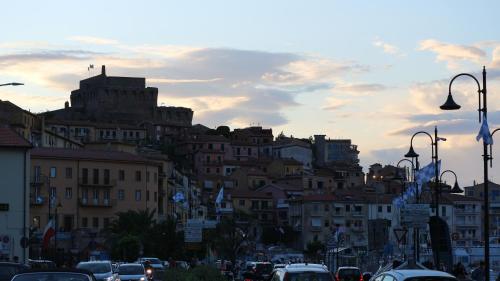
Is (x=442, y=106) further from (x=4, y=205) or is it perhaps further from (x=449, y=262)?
(x=4, y=205)

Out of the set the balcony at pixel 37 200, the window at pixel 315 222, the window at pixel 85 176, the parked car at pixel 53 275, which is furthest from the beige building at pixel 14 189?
the window at pixel 315 222

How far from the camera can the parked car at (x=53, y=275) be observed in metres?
21.3

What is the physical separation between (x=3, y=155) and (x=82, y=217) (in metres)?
51.7

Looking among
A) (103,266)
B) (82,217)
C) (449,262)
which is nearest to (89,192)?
(82,217)

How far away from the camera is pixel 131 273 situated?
47.4m

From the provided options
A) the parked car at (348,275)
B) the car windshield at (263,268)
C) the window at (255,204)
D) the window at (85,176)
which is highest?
the window at (85,176)

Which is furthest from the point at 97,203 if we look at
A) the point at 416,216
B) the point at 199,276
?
the point at 416,216

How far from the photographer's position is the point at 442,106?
1503 inches

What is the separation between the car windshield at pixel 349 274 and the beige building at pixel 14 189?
90.0ft

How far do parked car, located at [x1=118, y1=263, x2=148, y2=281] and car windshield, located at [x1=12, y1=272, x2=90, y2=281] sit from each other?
24256 millimetres

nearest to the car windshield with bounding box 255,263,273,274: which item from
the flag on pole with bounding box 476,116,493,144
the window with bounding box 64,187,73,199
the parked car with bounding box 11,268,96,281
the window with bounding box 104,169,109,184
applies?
the flag on pole with bounding box 476,116,493,144

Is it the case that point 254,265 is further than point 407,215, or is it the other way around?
point 254,265

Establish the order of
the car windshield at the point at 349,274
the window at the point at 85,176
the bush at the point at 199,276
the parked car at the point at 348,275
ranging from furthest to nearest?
the window at the point at 85,176 → the car windshield at the point at 349,274 → the parked car at the point at 348,275 → the bush at the point at 199,276

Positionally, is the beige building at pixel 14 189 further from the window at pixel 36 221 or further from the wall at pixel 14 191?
the window at pixel 36 221
